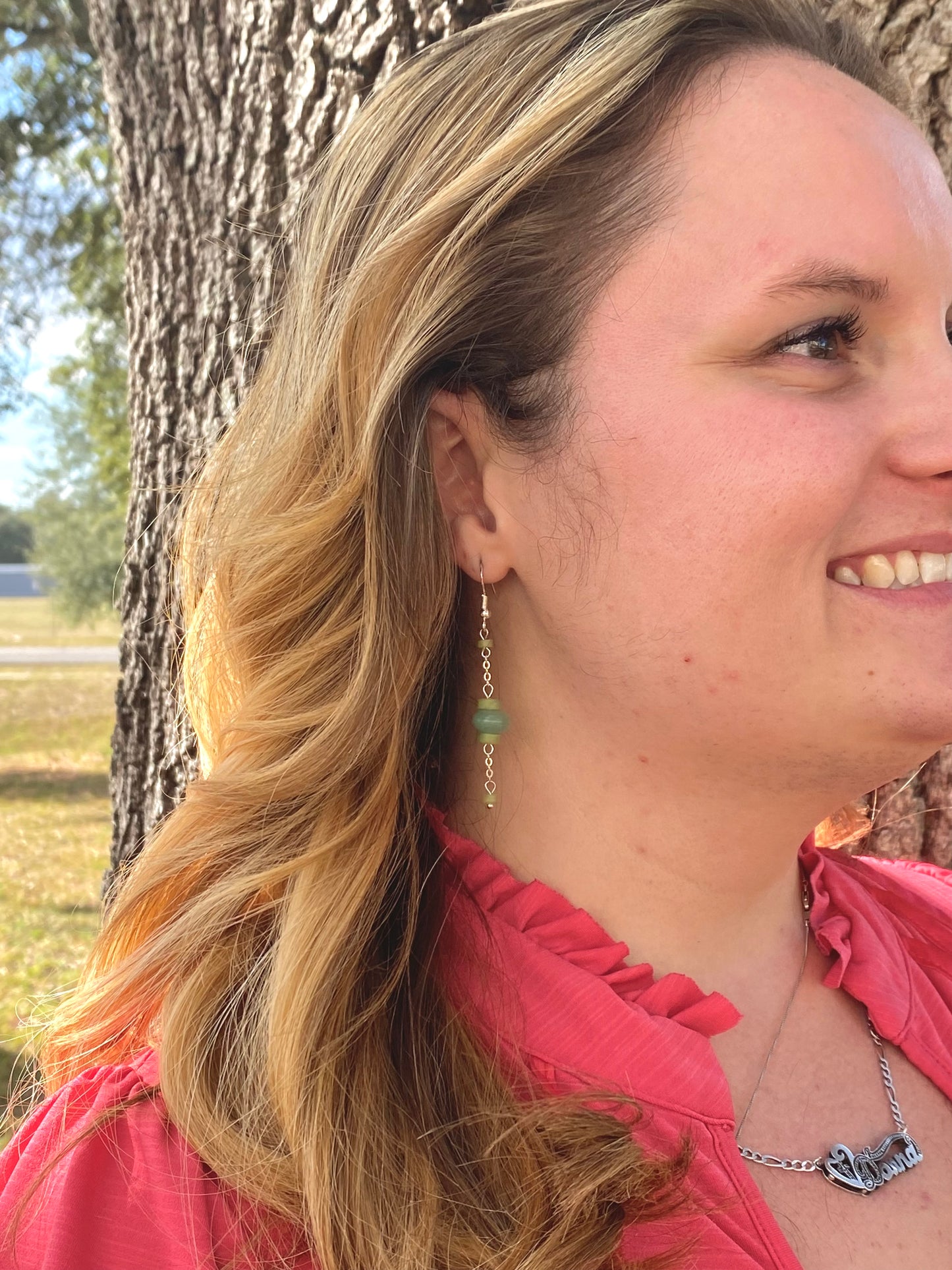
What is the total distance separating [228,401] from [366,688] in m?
0.90

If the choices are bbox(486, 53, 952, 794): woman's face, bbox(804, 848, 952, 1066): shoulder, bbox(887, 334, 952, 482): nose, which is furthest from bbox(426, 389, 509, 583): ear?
bbox(804, 848, 952, 1066): shoulder

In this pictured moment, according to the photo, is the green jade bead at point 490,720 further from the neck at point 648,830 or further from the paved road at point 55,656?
the paved road at point 55,656

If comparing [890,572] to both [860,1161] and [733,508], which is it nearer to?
[733,508]

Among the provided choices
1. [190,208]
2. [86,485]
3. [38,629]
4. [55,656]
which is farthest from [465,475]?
[55,656]

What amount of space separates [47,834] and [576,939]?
26.5ft

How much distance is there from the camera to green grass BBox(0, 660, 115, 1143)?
20.3ft

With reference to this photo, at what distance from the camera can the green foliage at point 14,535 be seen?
1295 centimetres

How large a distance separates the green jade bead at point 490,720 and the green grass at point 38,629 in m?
14.3

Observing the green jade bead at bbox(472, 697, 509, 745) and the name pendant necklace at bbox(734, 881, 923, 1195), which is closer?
the name pendant necklace at bbox(734, 881, 923, 1195)

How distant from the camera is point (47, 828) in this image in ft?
29.3

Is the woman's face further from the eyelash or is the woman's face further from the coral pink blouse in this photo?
the coral pink blouse

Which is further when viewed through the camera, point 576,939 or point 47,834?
point 47,834

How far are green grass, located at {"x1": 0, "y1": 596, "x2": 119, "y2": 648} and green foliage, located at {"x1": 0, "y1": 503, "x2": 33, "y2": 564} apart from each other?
1.58 meters

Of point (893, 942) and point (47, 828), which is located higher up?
point (893, 942)
